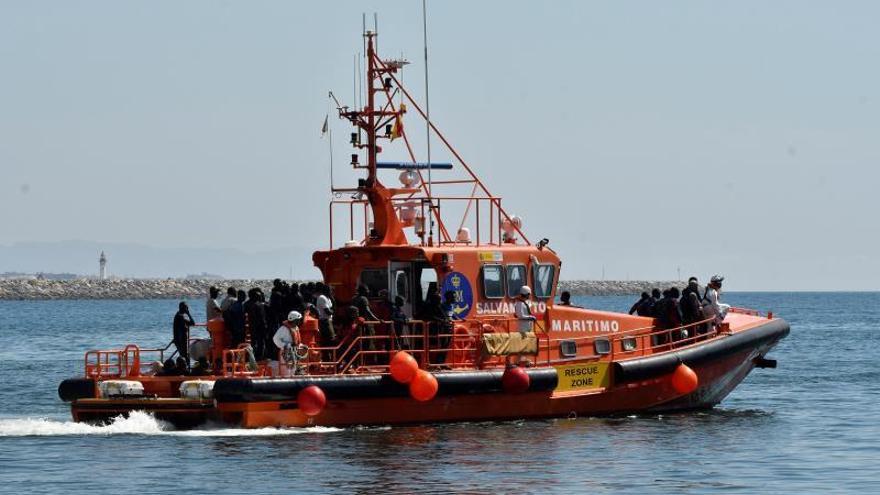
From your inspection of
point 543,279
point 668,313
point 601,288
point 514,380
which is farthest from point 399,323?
point 601,288

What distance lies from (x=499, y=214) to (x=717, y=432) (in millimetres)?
4177

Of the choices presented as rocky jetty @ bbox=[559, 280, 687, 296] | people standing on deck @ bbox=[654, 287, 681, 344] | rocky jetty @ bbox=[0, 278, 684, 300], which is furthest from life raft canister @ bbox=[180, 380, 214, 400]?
rocky jetty @ bbox=[559, 280, 687, 296]

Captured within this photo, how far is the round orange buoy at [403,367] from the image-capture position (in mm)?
20031

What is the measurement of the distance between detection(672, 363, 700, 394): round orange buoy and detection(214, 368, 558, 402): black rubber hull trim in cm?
201

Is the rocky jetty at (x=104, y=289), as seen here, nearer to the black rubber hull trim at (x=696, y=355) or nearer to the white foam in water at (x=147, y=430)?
the black rubber hull trim at (x=696, y=355)

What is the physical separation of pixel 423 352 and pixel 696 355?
14.4 ft

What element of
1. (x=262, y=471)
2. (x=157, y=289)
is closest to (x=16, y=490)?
(x=262, y=471)

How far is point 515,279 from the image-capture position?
22.1m

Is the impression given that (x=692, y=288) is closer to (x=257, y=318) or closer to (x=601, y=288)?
(x=257, y=318)

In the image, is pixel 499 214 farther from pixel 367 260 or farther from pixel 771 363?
pixel 771 363

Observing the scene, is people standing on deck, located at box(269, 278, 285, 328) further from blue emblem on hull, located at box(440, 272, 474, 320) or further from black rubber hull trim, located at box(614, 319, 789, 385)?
black rubber hull trim, located at box(614, 319, 789, 385)

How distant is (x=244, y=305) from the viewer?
68.5 feet

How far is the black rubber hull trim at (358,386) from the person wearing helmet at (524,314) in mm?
596

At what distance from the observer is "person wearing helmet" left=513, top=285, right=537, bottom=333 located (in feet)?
70.8
